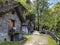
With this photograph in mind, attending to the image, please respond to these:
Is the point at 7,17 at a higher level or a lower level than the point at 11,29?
higher

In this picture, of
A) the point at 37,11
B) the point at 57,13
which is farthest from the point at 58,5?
the point at 37,11

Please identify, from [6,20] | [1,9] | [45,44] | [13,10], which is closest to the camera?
[45,44]

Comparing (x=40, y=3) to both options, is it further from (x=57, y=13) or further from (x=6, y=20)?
(x=6, y=20)

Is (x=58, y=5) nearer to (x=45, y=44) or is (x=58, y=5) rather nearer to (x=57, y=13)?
(x=57, y=13)

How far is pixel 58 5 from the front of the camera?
1874 inches

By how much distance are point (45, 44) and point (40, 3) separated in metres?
25.3

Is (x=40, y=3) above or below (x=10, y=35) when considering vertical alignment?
above

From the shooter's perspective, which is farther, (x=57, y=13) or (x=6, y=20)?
(x=57, y=13)

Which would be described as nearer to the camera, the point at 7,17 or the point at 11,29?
the point at 7,17

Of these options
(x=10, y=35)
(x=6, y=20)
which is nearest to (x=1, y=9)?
(x=6, y=20)

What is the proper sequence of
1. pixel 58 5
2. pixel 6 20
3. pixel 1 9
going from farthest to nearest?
1. pixel 58 5
2. pixel 6 20
3. pixel 1 9

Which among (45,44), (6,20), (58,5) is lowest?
(45,44)

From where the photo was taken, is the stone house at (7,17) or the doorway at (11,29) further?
the doorway at (11,29)

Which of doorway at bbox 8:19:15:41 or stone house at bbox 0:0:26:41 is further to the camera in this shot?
doorway at bbox 8:19:15:41
